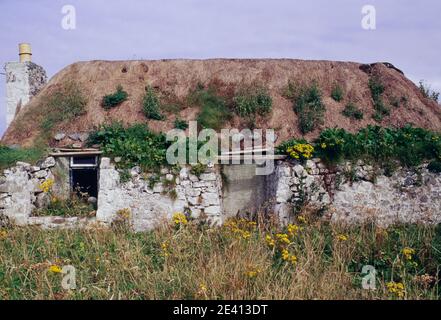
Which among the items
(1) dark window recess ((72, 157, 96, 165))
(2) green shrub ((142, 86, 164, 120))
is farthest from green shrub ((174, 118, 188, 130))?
(1) dark window recess ((72, 157, 96, 165))

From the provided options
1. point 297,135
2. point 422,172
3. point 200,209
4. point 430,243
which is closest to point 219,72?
point 297,135

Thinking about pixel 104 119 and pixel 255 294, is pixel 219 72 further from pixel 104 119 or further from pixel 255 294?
pixel 255 294

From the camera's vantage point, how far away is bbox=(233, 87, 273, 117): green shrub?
1340cm

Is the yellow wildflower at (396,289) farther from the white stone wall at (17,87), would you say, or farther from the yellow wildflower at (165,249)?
the white stone wall at (17,87)

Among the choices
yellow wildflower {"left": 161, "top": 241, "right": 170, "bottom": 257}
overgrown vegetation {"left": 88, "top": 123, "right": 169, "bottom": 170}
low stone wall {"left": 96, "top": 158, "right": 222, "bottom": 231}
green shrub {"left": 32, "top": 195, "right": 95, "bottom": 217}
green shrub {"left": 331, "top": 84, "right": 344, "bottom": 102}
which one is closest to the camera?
yellow wildflower {"left": 161, "top": 241, "right": 170, "bottom": 257}

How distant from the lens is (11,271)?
239 inches

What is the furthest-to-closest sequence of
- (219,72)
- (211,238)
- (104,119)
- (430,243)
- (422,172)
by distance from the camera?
(219,72) → (104,119) → (422,172) → (211,238) → (430,243)

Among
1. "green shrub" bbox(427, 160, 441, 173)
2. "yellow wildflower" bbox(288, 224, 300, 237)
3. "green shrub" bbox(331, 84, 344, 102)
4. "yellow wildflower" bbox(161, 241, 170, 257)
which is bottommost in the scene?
"yellow wildflower" bbox(161, 241, 170, 257)

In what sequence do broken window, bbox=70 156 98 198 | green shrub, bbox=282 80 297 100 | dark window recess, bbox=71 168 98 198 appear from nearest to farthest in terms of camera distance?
broken window, bbox=70 156 98 198, dark window recess, bbox=71 168 98 198, green shrub, bbox=282 80 297 100

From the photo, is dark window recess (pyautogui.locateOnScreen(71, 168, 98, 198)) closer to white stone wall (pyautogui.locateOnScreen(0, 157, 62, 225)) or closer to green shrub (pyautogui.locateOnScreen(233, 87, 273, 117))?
white stone wall (pyautogui.locateOnScreen(0, 157, 62, 225))

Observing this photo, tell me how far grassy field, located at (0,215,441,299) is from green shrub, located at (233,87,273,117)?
606cm

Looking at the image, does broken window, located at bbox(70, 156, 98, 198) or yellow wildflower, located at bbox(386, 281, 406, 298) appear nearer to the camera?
yellow wildflower, located at bbox(386, 281, 406, 298)

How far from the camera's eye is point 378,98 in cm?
1473
